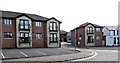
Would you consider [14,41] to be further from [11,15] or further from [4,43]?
[11,15]

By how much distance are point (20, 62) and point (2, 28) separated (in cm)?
2404

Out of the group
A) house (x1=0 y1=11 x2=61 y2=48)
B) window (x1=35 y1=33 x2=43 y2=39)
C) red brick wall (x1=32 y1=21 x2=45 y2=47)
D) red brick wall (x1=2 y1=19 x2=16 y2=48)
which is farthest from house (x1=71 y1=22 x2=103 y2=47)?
red brick wall (x1=2 y1=19 x2=16 y2=48)

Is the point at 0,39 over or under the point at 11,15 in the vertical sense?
under

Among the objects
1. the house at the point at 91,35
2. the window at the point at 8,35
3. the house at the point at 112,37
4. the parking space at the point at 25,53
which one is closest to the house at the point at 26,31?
the window at the point at 8,35

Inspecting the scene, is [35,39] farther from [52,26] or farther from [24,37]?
[52,26]

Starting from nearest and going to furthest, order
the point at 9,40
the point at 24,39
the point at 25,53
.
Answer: the point at 25,53, the point at 9,40, the point at 24,39

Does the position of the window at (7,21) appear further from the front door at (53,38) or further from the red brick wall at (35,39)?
the front door at (53,38)

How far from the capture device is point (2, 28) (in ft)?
134

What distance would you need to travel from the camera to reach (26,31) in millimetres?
43406

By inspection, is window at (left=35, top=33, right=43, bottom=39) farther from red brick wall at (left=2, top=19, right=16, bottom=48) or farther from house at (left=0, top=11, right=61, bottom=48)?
red brick wall at (left=2, top=19, right=16, bottom=48)

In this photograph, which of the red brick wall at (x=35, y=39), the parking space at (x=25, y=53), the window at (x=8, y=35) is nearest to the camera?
the parking space at (x=25, y=53)

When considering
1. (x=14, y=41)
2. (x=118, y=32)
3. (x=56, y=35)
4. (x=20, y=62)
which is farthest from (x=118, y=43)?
(x=20, y=62)

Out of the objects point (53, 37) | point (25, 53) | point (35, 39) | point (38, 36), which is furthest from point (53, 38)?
point (25, 53)

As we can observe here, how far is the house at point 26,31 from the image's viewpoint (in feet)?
135
